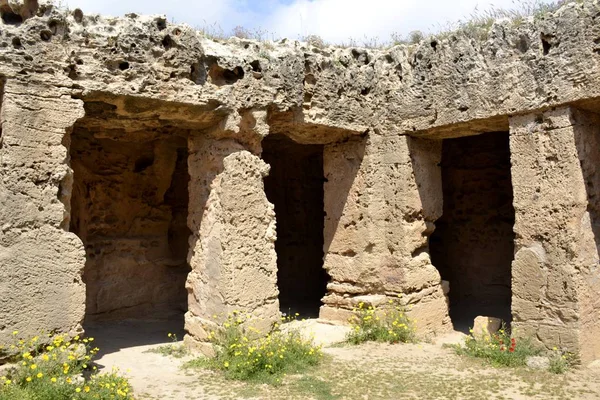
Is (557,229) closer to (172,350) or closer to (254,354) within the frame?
(254,354)

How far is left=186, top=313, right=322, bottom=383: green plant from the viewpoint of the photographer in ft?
18.1

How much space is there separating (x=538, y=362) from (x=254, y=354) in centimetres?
301

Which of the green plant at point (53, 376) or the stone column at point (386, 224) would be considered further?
the stone column at point (386, 224)

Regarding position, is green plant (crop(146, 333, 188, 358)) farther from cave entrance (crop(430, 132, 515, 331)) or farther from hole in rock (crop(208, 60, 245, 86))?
cave entrance (crop(430, 132, 515, 331))

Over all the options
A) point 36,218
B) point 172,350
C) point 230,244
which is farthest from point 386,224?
point 36,218

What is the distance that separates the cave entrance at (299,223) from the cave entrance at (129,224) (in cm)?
214

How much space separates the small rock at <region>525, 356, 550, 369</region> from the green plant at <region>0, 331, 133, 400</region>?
4073 mm

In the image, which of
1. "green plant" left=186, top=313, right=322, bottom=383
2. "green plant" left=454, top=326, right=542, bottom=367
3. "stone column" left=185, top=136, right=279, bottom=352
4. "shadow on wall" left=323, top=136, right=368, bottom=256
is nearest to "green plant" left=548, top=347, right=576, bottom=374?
"green plant" left=454, top=326, right=542, bottom=367

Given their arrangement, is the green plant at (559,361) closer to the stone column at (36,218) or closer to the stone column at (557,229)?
the stone column at (557,229)

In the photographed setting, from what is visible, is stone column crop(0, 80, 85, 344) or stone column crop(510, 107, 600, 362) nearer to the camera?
stone column crop(0, 80, 85, 344)

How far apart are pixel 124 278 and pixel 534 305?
5.87m

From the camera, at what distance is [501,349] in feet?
20.5

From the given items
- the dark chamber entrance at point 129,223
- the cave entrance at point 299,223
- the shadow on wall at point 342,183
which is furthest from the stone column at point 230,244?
the cave entrance at point 299,223

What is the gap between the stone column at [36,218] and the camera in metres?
5.02
